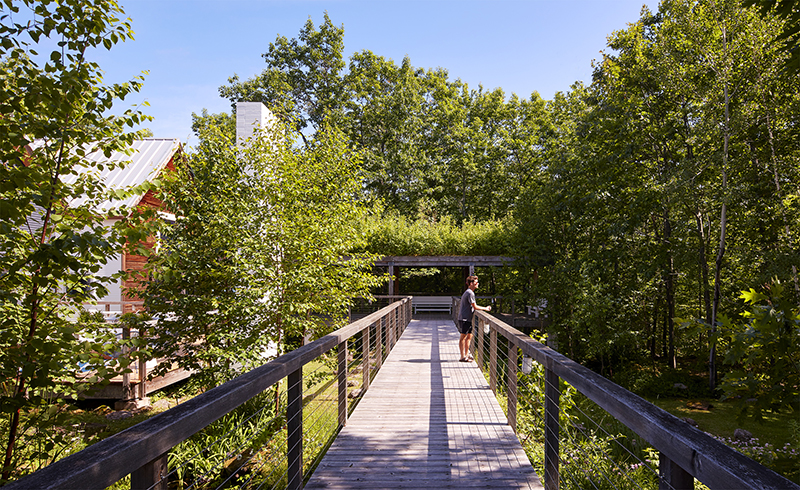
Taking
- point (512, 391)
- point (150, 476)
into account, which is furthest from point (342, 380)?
point (150, 476)

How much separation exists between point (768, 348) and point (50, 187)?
544cm

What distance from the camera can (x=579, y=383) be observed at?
7.54 feet

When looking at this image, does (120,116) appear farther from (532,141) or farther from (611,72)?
(532,141)

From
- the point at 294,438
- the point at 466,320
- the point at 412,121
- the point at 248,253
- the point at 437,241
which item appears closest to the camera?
the point at 294,438

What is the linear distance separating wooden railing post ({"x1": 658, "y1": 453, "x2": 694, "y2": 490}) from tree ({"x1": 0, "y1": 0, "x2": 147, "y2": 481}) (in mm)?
3118

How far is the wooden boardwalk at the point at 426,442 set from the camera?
3.23m

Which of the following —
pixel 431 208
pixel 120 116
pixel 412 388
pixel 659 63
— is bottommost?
pixel 412 388

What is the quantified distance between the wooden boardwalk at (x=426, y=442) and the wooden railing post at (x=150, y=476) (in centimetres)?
195

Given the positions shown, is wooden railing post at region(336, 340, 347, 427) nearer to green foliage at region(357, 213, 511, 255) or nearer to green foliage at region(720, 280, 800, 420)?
green foliage at region(720, 280, 800, 420)

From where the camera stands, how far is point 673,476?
58.1 inches

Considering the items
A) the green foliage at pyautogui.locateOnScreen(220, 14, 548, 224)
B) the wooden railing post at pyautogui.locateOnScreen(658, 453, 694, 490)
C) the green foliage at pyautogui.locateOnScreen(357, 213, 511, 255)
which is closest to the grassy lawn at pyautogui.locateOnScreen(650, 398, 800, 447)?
the green foliage at pyautogui.locateOnScreen(357, 213, 511, 255)

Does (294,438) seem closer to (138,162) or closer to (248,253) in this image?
(248,253)

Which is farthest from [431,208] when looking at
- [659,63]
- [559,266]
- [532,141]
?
[659,63]

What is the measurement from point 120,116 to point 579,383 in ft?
13.1
